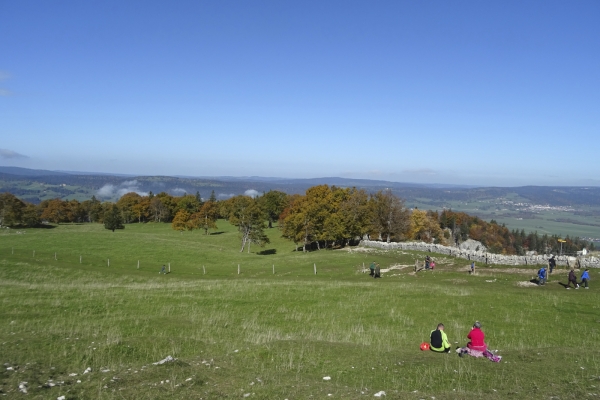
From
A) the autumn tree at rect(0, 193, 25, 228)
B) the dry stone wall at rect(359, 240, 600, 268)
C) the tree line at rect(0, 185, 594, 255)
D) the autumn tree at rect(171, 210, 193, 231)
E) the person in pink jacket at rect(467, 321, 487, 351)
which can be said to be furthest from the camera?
the autumn tree at rect(171, 210, 193, 231)

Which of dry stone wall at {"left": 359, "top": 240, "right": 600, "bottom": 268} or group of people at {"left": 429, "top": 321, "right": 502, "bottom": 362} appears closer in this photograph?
group of people at {"left": 429, "top": 321, "right": 502, "bottom": 362}

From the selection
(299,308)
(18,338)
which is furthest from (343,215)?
(18,338)

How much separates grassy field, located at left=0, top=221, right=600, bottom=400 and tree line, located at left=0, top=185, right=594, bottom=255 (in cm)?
4097

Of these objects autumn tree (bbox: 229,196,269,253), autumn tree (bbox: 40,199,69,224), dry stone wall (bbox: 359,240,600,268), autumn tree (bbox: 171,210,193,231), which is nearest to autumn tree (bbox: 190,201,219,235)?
autumn tree (bbox: 171,210,193,231)

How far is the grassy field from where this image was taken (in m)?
12.0

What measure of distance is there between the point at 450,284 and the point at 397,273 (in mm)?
9849

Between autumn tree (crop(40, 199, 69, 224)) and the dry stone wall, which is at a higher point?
the dry stone wall

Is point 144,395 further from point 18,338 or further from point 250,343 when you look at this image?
point 18,338

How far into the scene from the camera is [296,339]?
61.0 feet

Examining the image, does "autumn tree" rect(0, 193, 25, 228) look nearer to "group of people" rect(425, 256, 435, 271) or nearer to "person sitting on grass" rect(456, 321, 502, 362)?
"group of people" rect(425, 256, 435, 271)

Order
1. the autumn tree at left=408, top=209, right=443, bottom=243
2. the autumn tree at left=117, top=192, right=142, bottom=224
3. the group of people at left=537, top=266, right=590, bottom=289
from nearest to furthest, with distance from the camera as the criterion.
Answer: the group of people at left=537, top=266, right=590, bottom=289 < the autumn tree at left=408, top=209, right=443, bottom=243 < the autumn tree at left=117, top=192, right=142, bottom=224

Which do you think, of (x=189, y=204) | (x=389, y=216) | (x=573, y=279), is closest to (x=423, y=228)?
(x=389, y=216)

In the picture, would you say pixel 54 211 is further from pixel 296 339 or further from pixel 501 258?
pixel 296 339

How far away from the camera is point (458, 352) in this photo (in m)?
16.6
